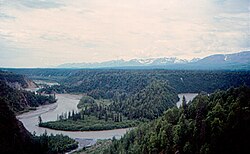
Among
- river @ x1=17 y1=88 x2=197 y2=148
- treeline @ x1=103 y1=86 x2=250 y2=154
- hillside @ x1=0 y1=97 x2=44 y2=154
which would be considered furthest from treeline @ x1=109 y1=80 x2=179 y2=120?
hillside @ x1=0 y1=97 x2=44 y2=154

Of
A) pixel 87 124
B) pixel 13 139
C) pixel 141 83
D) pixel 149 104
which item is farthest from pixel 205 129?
pixel 141 83

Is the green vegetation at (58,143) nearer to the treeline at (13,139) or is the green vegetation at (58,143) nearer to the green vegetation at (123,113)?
the treeline at (13,139)

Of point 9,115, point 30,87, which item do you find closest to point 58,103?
point 30,87

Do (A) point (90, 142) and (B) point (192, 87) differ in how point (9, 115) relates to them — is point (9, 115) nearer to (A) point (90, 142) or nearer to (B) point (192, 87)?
(A) point (90, 142)

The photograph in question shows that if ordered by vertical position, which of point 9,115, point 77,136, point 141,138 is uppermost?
point 9,115

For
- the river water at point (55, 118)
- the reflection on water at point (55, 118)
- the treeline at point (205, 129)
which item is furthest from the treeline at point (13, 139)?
the reflection on water at point (55, 118)

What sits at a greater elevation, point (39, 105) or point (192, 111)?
point (192, 111)

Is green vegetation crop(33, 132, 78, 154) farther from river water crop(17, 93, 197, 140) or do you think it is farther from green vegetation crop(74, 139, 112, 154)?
river water crop(17, 93, 197, 140)
